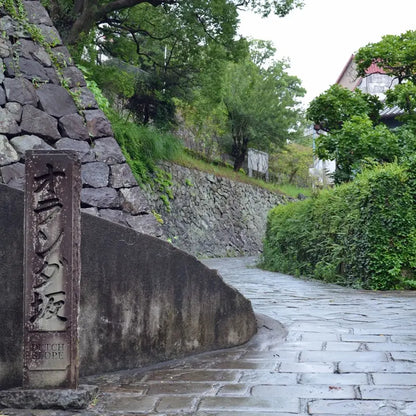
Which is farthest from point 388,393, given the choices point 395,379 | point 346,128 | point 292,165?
point 292,165

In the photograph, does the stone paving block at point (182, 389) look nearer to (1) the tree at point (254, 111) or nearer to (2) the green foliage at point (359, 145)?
(2) the green foliage at point (359, 145)

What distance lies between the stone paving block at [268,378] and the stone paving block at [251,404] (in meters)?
0.45

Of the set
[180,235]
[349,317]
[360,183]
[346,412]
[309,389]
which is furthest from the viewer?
[180,235]

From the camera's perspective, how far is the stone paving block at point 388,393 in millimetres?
4285

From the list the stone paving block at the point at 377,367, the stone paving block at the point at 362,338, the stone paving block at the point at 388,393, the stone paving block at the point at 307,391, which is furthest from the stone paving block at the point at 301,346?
the stone paving block at the point at 388,393

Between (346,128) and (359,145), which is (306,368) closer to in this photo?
(359,145)

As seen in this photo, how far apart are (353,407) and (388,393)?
441 mm

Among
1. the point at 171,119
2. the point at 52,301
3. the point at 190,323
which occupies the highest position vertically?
the point at 171,119

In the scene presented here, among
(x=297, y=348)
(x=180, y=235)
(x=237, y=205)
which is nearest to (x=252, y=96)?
(x=237, y=205)

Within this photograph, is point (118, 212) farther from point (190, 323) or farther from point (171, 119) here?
point (171, 119)

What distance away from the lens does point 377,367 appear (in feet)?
17.1

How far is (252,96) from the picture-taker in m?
35.5

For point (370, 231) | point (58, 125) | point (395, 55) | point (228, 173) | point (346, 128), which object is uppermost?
point (395, 55)

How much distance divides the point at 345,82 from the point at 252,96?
11.7 meters
